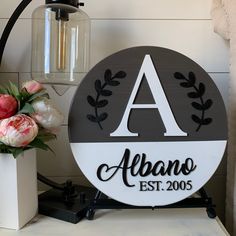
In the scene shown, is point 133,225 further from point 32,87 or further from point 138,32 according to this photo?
point 138,32

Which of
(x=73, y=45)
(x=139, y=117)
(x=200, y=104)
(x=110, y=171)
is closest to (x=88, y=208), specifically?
(x=110, y=171)

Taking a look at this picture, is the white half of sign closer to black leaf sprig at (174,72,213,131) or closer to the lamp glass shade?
black leaf sprig at (174,72,213,131)

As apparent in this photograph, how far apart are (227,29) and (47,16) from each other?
51 centimetres

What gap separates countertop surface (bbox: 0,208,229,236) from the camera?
65 centimetres

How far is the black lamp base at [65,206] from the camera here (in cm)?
70

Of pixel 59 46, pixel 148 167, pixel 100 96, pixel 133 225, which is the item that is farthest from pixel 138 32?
pixel 133 225

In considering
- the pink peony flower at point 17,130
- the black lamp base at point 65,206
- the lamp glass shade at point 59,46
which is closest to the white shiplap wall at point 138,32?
the lamp glass shade at point 59,46

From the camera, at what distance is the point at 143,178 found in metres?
0.69

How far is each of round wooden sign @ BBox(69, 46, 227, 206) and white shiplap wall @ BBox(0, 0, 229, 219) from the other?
27 centimetres

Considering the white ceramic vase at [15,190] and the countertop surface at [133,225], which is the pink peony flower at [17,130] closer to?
the white ceramic vase at [15,190]

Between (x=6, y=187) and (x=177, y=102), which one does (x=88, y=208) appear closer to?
(x=6, y=187)

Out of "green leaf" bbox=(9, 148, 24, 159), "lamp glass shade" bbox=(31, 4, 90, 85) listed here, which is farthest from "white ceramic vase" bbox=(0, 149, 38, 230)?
"lamp glass shade" bbox=(31, 4, 90, 85)

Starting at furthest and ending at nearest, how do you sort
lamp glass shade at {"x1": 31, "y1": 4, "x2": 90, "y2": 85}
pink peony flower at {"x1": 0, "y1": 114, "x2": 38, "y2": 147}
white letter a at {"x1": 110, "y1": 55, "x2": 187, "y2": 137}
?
1. lamp glass shade at {"x1": 31, "y1": 4, "x2": 90, "y2": 85}
2. white letter a at {"x1": 110, "y1": 55, "x2": 187, "y2": 137}
3. pink peony flower at {"x1": 0, "y1": 114, "x2": 38, "y2": 147}

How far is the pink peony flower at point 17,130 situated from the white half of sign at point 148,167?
0.11 metres
